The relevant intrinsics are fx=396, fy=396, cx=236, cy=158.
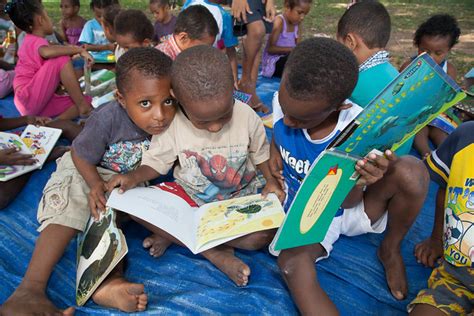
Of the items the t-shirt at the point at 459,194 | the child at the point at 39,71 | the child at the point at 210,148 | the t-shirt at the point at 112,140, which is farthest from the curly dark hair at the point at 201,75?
the child at the point at 39,71

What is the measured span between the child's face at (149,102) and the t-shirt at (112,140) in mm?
94

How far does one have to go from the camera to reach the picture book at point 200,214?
4.56 feet

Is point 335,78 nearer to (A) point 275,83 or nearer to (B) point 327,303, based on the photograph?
(B) point 327,303

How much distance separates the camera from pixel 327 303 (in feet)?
4.23

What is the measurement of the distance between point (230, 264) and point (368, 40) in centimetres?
129

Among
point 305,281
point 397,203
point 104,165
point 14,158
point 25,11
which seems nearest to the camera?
point 305,281

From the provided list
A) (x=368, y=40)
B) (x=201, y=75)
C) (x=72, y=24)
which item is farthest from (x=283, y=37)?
(x=201, y=75)

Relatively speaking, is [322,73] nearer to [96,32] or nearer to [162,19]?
[162,19]

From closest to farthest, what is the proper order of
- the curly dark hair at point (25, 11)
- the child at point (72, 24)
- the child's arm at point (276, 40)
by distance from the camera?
1. the curly dark hair at point (25, 11)
2. the child's arm at point (276, 40)
3. the child at point (72, 24)

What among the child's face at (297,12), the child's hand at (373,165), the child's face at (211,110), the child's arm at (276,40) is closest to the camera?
the child's hand at (373,165)

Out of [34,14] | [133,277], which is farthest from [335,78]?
[34,14]

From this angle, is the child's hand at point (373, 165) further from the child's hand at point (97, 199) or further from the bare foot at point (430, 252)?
the child's hand at point (97, 199)

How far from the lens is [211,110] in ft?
4.71

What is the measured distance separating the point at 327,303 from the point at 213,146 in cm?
74
